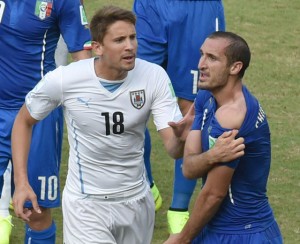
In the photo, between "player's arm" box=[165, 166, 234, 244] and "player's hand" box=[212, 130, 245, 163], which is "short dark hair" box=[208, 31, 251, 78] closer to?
"player's hand" box=[212, 130, 245, 163]

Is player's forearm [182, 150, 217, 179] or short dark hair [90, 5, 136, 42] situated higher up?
short dark hair [90, 5, 136, 42]

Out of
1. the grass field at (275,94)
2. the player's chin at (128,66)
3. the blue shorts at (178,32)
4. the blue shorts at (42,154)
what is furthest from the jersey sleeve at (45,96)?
the blue shorts at (178,32)

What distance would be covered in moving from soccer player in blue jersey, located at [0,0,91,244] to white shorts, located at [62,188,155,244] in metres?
0.72

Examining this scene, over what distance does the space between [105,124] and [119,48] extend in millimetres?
429

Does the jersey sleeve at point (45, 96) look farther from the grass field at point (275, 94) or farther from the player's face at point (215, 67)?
the grass field at point (275, 94)

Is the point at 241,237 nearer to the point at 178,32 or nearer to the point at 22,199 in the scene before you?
the point at 22,199

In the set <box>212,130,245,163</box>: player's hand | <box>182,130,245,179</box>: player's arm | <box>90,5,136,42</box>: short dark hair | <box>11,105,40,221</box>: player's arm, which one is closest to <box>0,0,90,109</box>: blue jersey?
<box>11,105,40,221</box>: player's arm

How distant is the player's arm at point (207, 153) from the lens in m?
5.36

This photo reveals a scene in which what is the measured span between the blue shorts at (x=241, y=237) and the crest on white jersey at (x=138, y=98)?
32.4 inches

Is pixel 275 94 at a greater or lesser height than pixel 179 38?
lesser

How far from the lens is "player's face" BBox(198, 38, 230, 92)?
18.0 ft

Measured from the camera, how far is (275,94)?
37.5 feet

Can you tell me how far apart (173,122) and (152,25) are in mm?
2416

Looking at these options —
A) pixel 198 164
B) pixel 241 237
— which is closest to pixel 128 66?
pixel 198 164
